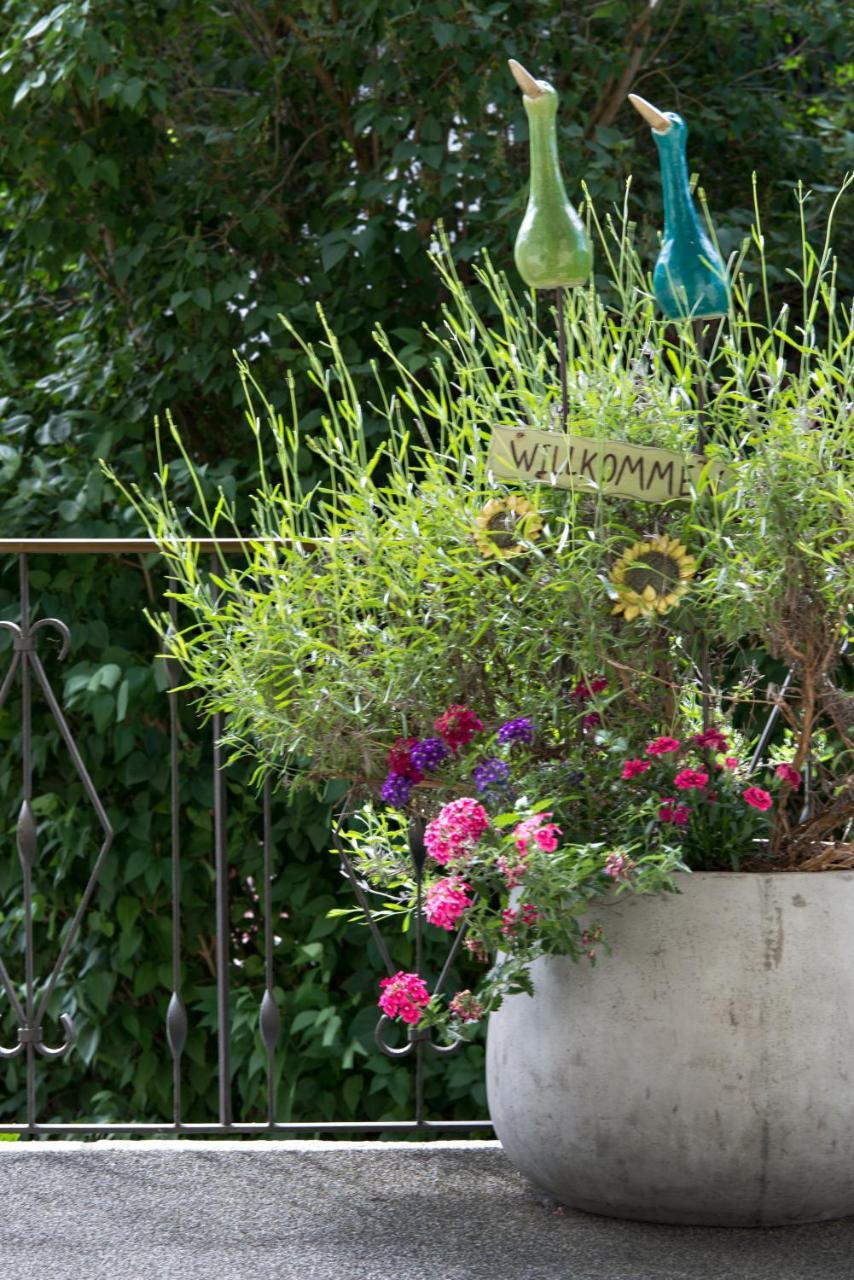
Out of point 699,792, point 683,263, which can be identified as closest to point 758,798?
point 699,792

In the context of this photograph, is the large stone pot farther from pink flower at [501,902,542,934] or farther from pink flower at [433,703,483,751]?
pink flower at [433,703,483,751]

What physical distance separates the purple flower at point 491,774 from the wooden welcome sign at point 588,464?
36cm

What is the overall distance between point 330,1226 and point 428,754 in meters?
0.66

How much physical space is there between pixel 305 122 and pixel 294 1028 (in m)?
2.34

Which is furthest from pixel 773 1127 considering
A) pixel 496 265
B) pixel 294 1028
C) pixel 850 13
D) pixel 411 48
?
pixel 850 13

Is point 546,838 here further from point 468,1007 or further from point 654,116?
point 654,116

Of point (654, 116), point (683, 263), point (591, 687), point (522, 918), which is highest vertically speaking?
point (654, 116)

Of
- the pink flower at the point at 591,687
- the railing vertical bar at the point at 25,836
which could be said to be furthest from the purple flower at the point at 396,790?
the railing vertical bar at the point at 25,836

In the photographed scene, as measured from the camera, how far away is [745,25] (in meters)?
4.31

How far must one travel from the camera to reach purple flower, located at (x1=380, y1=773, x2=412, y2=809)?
1.98 metres

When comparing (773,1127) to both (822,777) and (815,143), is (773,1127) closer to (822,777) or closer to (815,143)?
(822,777)

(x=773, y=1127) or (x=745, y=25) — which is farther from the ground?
(x=745, y=25)

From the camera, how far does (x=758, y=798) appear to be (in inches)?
76.9

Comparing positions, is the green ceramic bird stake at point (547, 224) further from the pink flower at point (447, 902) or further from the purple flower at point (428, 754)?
the pink flower at point (447, 902)
